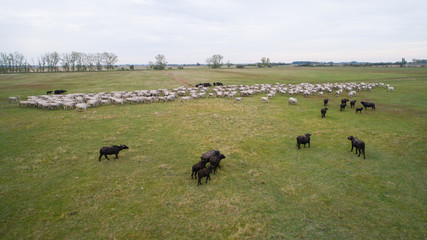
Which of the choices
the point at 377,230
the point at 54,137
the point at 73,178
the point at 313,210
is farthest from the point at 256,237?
the point at 54,137

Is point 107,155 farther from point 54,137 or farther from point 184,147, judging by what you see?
point 54,137

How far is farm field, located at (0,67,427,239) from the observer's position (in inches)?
275

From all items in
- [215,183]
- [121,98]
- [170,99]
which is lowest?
[215,183]

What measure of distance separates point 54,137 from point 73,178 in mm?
7403

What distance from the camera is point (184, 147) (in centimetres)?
1340

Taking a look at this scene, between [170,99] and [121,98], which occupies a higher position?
[121,98]

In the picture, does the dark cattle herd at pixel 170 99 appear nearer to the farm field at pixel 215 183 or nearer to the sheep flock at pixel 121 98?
the sheep flock at pixel 121 98

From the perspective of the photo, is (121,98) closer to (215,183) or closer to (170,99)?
(170,99)

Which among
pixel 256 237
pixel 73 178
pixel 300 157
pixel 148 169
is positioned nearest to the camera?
pixel 256 237

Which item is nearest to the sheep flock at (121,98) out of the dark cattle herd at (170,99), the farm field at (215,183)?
the dark cattle herd at (170,99)

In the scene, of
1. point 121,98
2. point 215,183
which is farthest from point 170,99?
point 215,183

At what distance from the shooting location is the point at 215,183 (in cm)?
947

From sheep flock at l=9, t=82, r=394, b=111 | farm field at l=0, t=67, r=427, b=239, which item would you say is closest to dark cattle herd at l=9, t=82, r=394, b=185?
sheep flock at l=9, t=82, r=394, b=111

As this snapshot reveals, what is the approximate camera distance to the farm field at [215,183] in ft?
22.9
